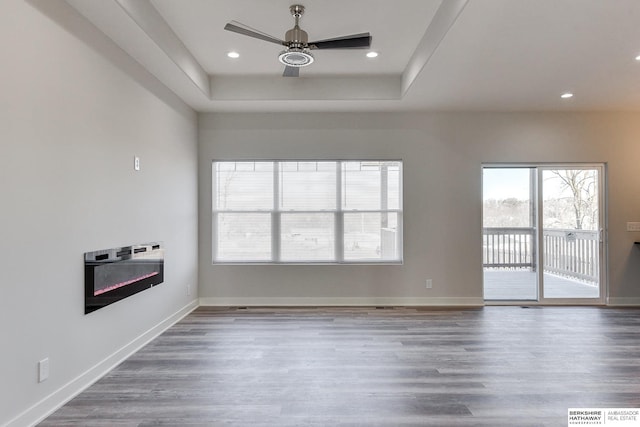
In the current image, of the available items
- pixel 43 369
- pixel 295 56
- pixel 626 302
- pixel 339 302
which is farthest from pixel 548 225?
pixel 43 369

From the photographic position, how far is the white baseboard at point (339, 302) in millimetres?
5070

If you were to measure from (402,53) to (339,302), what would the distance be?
3.32 metres

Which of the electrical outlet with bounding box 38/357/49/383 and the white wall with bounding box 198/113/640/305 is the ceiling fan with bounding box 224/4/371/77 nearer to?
the white wall with bounding box 198/113/640/305

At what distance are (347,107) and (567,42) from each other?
2506mm

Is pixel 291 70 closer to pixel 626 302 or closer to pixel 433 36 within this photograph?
pixel 433 36

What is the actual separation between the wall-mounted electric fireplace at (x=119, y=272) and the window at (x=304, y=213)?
1.45 metres

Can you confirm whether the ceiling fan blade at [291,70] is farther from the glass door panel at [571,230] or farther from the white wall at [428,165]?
the glass door panel at [571,230]

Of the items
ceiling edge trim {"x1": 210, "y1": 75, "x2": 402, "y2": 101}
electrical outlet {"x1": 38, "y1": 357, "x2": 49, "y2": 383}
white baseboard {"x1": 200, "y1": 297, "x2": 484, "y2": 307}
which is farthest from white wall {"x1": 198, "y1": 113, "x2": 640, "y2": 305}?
electrical outlet {"x1": 38, "y1": 357, "x2": 49, "y2": 383}

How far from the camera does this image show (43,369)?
7.53 ft

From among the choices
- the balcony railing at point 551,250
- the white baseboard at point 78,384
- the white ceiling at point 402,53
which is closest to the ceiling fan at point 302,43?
the white ceiling at point 402,53

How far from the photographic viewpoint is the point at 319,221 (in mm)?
5215

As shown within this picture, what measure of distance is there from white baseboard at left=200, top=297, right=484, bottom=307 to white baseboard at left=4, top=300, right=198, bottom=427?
1.19 m

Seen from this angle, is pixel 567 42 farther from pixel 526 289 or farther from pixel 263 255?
pixel 263 255

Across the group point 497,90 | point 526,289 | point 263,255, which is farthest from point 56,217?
point 526,289
